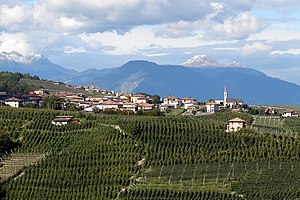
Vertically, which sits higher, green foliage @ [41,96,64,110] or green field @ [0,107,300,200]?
green foliage @ [41,96,64,110]

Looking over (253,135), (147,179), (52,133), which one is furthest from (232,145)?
(52,133)

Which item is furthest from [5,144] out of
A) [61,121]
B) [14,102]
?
[14,102]

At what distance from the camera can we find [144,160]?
45250 millimetres

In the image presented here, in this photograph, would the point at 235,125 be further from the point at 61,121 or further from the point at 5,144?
the point at 5,144

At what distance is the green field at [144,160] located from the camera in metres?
40.1

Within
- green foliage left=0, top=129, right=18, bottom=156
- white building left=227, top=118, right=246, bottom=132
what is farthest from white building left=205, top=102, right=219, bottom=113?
green foliage left=0, top=129, right=18, bottom=156

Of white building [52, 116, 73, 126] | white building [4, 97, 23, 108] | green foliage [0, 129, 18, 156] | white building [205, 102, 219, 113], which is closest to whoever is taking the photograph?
green foliage [0, 129, 18, 156]

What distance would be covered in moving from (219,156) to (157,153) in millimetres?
4497

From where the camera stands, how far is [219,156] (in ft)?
153

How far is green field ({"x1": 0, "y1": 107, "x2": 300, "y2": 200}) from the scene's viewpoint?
4009 cm

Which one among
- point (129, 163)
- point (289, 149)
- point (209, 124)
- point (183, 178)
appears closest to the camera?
point (183, 178)

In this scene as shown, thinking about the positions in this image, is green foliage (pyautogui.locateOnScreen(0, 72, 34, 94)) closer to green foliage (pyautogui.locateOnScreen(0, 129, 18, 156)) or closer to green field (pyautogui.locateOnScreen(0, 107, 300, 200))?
green field (pyautogui.locateOnScreen(0, 107, 300, 200))

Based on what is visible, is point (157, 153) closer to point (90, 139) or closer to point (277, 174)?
point (90, 139)

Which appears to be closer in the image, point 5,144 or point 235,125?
point 5,144
